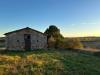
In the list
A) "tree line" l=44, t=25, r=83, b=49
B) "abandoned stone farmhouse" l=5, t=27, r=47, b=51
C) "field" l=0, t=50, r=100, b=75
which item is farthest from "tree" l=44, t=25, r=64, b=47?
"field" l=0, t=50, r=100, b=75

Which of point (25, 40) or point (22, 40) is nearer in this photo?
point (22, 40)

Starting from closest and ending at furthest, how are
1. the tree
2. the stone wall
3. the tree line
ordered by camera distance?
the stone wall, the tree line, the tree

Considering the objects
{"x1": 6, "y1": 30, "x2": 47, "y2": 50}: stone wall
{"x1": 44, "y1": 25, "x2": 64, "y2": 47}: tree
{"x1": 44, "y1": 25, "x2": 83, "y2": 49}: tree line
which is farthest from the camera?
{"x1": 44, "y1": 25, "x2": 64, "y2": 47}: tree

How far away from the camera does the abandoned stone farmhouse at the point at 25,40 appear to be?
30.6m

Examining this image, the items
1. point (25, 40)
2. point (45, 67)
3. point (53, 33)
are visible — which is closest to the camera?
point (45, 67)

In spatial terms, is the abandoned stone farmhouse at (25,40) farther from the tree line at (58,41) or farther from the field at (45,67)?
the field at (45,67)

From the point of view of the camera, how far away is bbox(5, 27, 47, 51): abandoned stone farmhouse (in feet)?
→ 101

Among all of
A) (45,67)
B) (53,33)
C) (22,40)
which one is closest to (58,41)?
(53,33)

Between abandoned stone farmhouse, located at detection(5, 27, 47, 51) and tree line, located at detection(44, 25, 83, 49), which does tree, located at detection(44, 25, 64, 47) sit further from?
abandoned stone farmhouse, located at detection(5, 27, 47, 51)

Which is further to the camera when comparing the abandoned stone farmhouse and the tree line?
the tree line

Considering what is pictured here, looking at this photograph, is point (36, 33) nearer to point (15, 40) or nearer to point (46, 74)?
point (15, 40)

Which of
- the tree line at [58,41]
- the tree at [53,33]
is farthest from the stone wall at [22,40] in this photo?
the tree at [53,33]

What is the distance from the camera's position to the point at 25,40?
31500 mm

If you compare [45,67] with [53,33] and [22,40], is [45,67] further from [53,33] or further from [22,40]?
[53,33]
